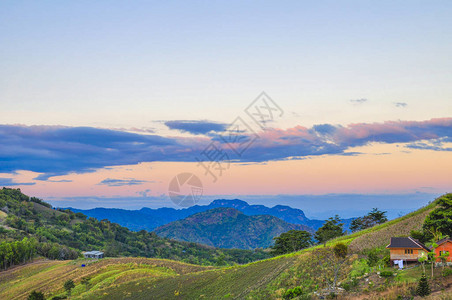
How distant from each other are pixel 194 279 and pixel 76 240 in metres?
124

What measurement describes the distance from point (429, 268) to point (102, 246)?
506ft

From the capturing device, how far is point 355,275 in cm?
3409

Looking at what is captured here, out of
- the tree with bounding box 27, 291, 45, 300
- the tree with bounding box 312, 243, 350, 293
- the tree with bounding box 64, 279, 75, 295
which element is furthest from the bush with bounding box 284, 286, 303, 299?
the tree with bounding box 64, 279, 75, 295

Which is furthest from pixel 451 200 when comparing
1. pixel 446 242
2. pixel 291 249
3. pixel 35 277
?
pixel 35 277

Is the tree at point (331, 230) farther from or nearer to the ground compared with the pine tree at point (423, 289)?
nearer to the ground

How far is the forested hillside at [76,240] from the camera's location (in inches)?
4666

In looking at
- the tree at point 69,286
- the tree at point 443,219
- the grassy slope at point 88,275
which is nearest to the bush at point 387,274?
the tree at point 443,219

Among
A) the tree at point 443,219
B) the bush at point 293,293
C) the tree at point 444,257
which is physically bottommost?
the bush at point 293,293

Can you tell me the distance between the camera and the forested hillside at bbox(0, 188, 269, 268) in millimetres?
118512

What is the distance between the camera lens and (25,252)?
352 ft

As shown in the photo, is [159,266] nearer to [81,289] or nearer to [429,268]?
[81,289]

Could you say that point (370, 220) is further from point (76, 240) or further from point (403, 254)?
point (76, 240)

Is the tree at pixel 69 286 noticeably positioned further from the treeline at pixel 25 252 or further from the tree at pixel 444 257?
the tree at pixel 444 257

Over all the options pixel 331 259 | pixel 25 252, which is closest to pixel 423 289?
pixel 331 259
